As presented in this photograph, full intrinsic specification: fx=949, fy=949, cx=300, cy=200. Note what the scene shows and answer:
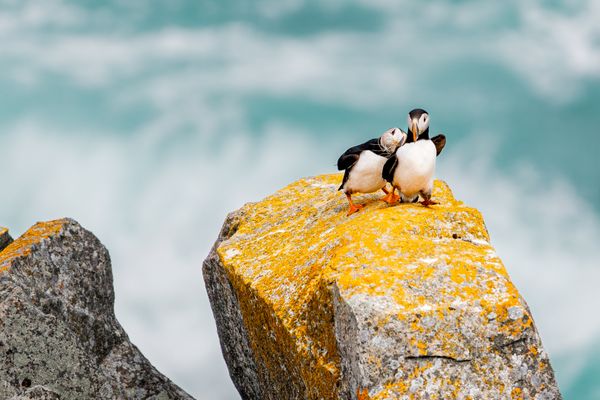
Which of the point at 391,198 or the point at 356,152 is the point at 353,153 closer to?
the point at 356,152

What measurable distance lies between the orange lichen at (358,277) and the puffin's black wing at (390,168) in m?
0.50

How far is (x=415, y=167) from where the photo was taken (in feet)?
42.2

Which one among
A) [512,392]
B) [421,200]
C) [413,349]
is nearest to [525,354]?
[512,392]

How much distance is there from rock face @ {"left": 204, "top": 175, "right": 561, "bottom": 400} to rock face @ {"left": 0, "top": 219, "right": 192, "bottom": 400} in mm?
2108

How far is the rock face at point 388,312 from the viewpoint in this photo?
32.8 feet

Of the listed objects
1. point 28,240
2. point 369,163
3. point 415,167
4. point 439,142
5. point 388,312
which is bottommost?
point 388,312

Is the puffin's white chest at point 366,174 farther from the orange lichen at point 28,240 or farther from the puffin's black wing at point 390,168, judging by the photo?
the orange lichen at point 28,240

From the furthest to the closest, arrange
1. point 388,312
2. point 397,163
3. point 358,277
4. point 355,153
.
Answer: point 355,153, point 397,163, point 358,277, point 388,312

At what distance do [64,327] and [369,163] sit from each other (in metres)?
4.86

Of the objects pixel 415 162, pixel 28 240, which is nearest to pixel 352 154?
pixel 415 162

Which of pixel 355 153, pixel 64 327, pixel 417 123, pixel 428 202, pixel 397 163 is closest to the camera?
pixel 64 327

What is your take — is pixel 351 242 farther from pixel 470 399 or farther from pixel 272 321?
pixel 470 399

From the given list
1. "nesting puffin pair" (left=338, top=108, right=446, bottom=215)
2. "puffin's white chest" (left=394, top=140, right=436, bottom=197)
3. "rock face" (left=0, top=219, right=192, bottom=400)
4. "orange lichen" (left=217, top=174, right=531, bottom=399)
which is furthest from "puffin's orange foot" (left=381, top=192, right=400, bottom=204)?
"rock face" (left=0, top=219, right=192, bottom=400)

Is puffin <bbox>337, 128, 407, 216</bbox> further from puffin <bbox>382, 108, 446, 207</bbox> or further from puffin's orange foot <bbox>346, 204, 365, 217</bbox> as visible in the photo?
puffin <bbox>382, 108, 446, 207</bbox>
